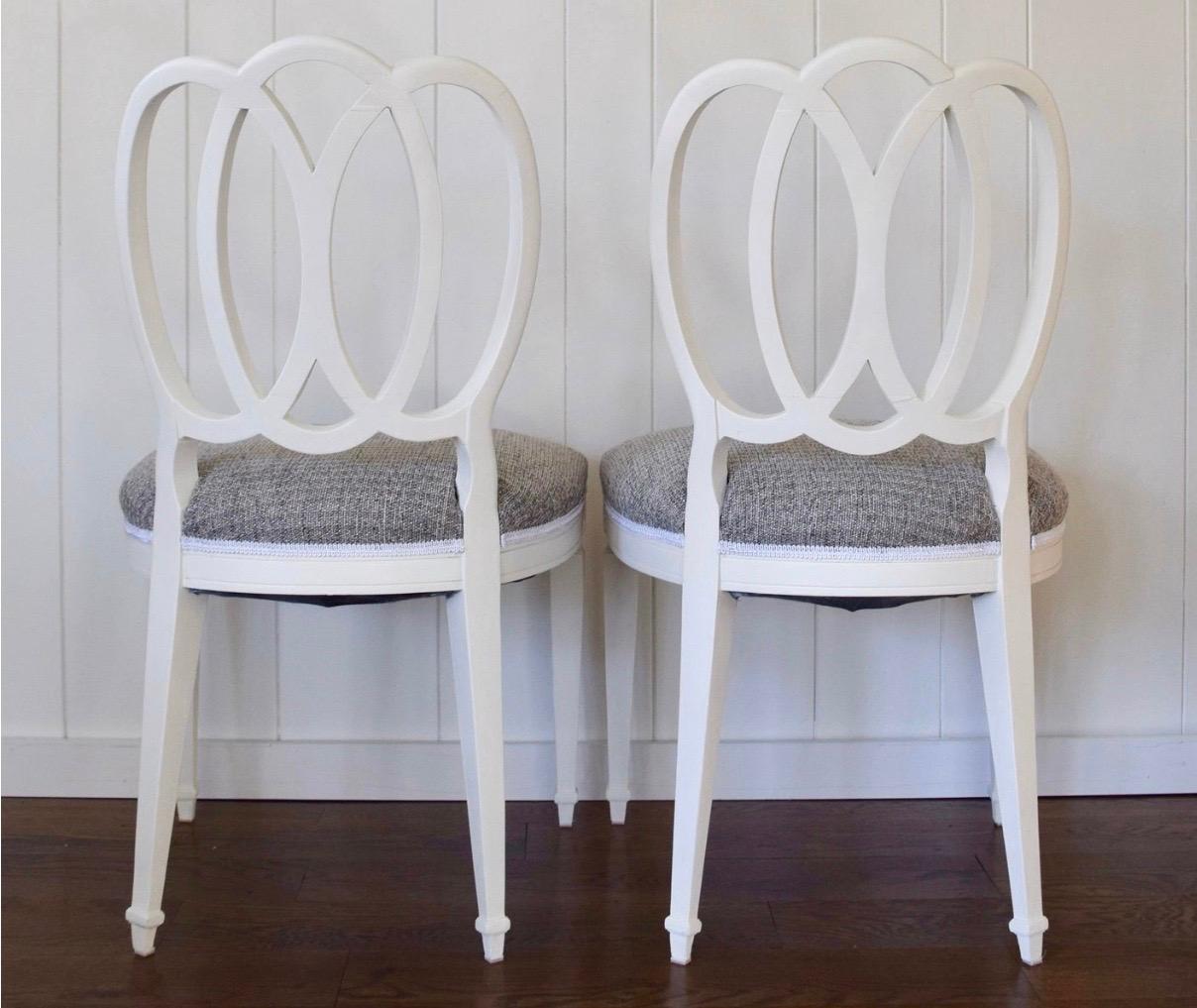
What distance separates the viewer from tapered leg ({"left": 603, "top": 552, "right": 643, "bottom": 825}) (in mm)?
1646

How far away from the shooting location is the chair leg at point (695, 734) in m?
1.21

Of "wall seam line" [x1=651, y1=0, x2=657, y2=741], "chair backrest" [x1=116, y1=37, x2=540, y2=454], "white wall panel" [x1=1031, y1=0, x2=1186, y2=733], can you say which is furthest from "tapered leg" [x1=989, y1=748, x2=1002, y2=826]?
"chair backrest" [x1=116, y1=37, x2=540, y2=454]

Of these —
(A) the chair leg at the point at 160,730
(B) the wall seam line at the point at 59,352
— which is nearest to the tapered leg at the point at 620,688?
(A) the chair leg at the point at 160,730

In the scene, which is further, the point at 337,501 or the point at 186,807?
the point at 186,807

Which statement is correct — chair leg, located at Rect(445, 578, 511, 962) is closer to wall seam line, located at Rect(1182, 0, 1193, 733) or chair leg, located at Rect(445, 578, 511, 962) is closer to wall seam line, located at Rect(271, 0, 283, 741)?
wall seam line, located at Rect(271, 0, 283, 741)

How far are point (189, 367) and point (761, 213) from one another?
97cm

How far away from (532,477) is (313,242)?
340 mm

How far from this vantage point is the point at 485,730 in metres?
1.22

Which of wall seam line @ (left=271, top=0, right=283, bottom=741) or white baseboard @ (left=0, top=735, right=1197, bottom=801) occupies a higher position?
wall seam line @ (left=271, top=0, right=283, bottom=741)

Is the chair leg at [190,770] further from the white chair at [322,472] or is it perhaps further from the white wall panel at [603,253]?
the white wall panel at [603,253]

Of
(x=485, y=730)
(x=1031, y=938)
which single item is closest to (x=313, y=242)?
(x=485, y=730)

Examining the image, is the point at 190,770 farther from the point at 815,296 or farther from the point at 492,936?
the point at 815,296

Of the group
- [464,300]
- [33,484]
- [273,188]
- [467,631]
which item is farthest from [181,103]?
[467,631]

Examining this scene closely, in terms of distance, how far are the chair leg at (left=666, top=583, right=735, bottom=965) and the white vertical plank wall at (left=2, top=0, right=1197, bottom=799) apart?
50 centimetres
